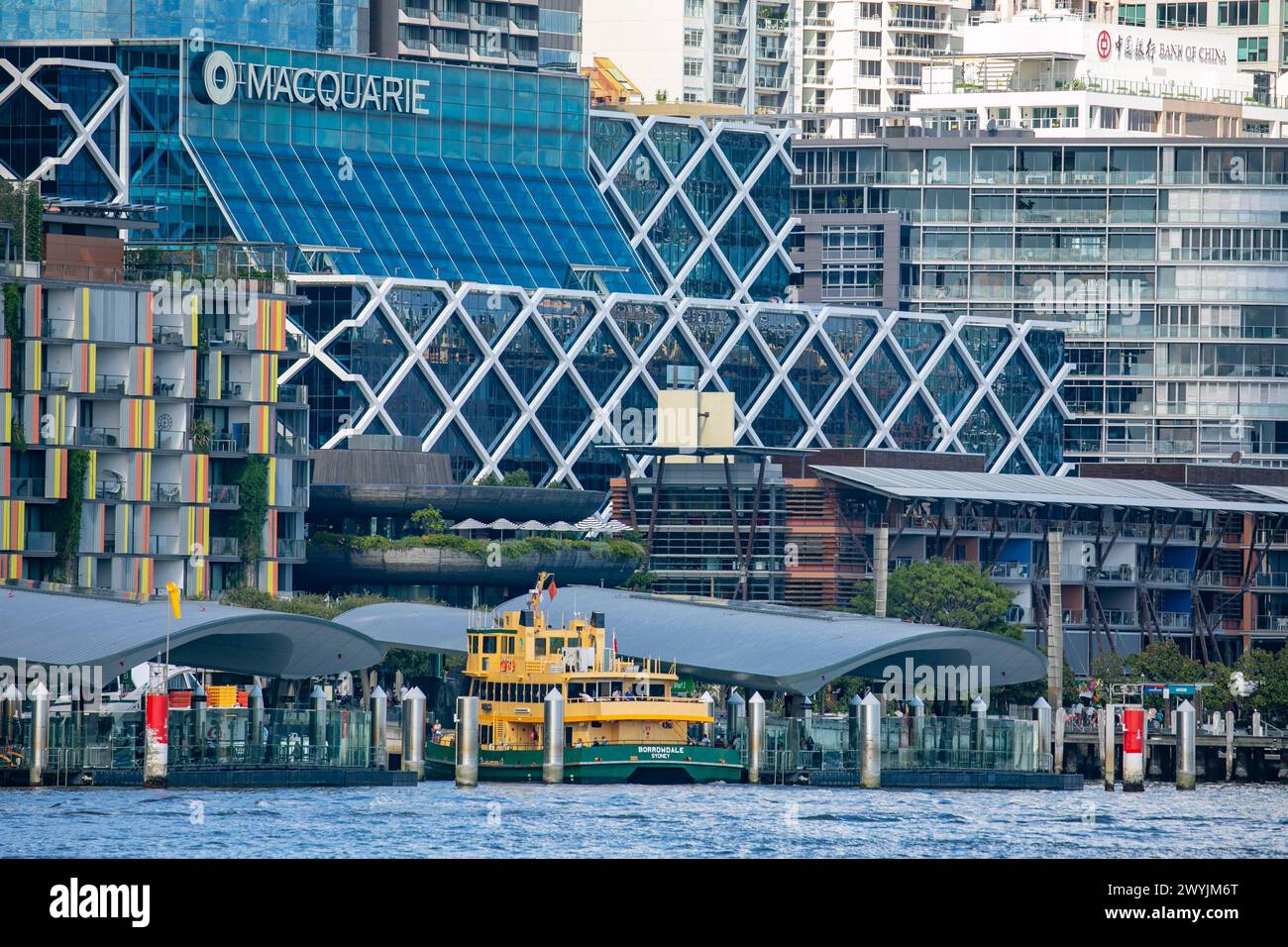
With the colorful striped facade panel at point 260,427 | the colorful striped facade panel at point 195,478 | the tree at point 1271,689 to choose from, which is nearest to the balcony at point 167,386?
the colorful striped facade panel at point 195,478

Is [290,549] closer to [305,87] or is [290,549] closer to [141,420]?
[141,420]

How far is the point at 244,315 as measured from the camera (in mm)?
134000

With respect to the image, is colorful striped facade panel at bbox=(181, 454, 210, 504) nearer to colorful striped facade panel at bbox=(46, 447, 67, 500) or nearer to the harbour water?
colorful striped facade panel at bbox=(46, 447, 67, 500)

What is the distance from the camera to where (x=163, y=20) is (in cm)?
18775

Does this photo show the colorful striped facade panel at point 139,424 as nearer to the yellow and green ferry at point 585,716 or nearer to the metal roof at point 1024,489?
the yellow and green ferry at point 585,716

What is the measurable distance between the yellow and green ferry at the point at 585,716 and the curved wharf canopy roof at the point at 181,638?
14.9 ft

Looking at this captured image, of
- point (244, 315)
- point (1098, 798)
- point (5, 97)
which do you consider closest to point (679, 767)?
point (1098, 798)

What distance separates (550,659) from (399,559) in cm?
5772

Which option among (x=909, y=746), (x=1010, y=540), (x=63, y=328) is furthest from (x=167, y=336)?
(x=1010, y=540)
